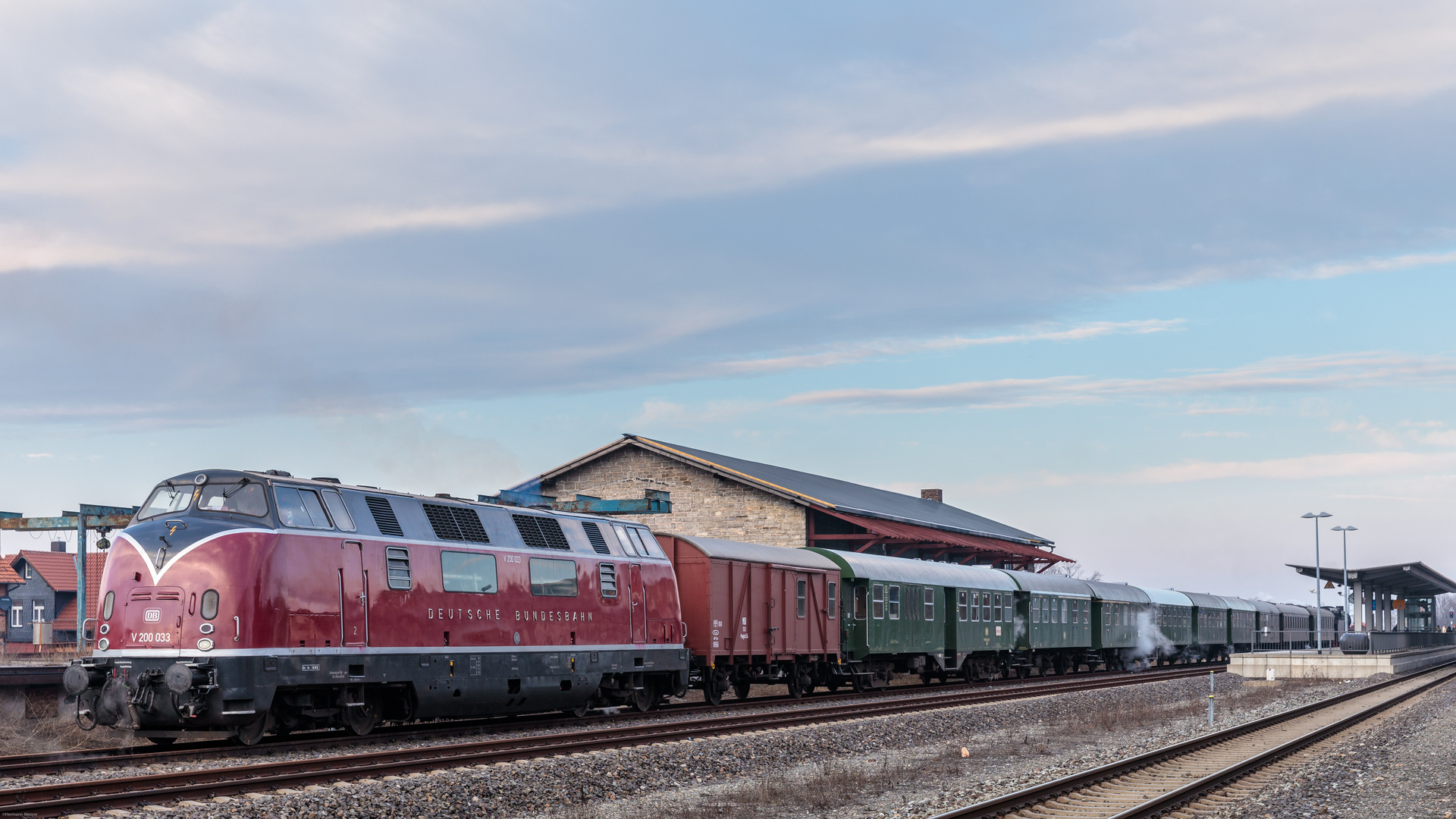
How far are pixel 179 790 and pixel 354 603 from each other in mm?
5669

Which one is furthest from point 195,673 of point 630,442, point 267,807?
point 630,442

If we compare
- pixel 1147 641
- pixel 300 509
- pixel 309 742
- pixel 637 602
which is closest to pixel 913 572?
pixel 637 602

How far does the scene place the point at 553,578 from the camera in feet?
78.3

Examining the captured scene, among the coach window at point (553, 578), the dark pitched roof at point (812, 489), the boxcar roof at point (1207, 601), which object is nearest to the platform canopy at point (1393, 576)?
the boxcar roof at point (1207, 601)

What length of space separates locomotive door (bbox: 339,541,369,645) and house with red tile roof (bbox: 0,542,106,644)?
6436 cm

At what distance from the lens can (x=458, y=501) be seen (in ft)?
73.2

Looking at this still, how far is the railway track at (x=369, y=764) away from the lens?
1362 centimetres

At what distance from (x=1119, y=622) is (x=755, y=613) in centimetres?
2759

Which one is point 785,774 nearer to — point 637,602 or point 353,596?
point 353,596

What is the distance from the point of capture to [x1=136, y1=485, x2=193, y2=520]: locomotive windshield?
19.1m

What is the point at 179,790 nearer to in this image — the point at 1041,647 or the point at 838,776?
the point at 838,776

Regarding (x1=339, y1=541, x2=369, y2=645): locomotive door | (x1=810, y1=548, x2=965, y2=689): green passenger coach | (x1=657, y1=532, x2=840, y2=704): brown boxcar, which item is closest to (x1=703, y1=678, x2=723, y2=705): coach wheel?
(x1=657, y1=532, x2=840, y2=704): brown boxcar

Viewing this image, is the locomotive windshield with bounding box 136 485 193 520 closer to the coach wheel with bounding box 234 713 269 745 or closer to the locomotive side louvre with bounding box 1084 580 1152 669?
the coach wheel with bounding box 234 713 269 745

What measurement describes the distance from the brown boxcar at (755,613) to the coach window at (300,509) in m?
11.1
